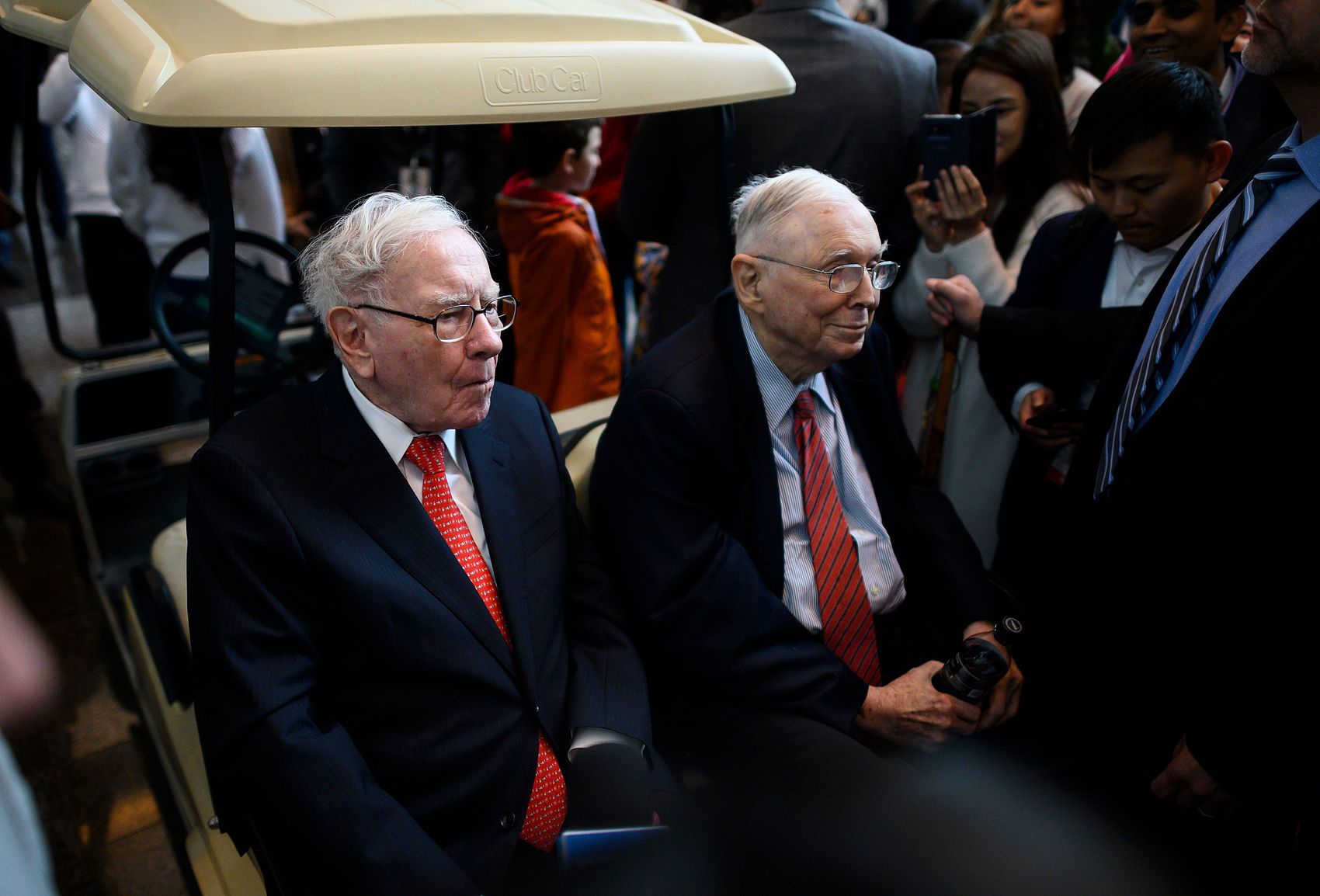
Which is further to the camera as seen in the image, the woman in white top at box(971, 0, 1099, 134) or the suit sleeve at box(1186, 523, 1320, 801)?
the woman in white top at box(971, 0, 1099, 134)

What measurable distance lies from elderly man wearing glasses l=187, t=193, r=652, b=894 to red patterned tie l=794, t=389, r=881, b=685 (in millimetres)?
454

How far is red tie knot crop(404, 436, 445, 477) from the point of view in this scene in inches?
58.2

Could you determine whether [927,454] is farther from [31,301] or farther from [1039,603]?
Answer: [31,301]

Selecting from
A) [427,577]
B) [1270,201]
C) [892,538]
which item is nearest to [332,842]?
[427,577]

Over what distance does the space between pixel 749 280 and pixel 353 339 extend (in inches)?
29.8

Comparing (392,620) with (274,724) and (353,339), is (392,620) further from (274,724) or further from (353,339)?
(353,339)

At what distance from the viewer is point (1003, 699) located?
5.57ft

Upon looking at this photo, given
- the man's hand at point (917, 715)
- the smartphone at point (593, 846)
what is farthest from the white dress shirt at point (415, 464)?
the man's hand at point (917, 715)

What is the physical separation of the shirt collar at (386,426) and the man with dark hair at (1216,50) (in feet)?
6.89

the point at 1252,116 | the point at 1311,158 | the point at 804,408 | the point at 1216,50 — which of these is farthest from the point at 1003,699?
the point at 1216,50

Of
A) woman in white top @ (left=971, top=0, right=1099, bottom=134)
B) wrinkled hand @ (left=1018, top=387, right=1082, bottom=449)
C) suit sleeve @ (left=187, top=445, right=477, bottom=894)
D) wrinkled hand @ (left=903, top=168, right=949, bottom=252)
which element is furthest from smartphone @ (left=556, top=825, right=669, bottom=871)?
woman in white top @ (left=971, top=0, right=1099, bottom=134)

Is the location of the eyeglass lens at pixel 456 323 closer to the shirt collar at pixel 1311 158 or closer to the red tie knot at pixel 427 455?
the red tie knot at pixel 427 455

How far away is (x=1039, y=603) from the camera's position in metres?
1.79

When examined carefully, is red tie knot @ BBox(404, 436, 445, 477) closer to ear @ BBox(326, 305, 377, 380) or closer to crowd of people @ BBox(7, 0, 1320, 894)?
crowd of people @ BBox(7, 0, 1320, 894)
